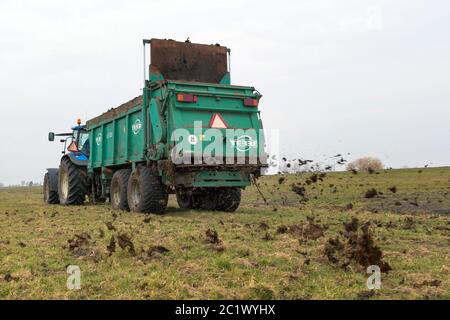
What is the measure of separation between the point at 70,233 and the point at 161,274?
13.2 feet

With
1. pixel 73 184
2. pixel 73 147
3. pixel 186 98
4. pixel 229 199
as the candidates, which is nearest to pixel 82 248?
pixel 186 98

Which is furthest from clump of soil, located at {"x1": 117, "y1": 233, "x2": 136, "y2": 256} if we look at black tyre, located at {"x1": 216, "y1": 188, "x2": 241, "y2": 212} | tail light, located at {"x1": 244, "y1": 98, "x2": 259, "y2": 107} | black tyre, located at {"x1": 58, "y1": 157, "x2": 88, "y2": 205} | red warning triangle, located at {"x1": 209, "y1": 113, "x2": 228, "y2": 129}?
black tyre, located at {"x1": 58, "y1": 157, "x2": 88, "y2": 205}

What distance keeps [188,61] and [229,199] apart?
3.85 m

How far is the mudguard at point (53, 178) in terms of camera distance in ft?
62.5

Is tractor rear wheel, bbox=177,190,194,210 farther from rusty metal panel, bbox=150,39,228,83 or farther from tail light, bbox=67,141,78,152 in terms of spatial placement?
tail light, bbox=67,141,78,152

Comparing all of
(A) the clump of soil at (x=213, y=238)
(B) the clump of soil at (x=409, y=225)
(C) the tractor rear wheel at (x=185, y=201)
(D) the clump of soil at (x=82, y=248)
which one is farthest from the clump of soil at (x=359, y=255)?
(C) the tractor rear wheel at (x=185, y=201)

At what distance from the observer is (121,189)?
1348 cm

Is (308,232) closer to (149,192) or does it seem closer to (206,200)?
(149,192)

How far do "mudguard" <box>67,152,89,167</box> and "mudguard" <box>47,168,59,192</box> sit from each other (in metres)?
1.91
